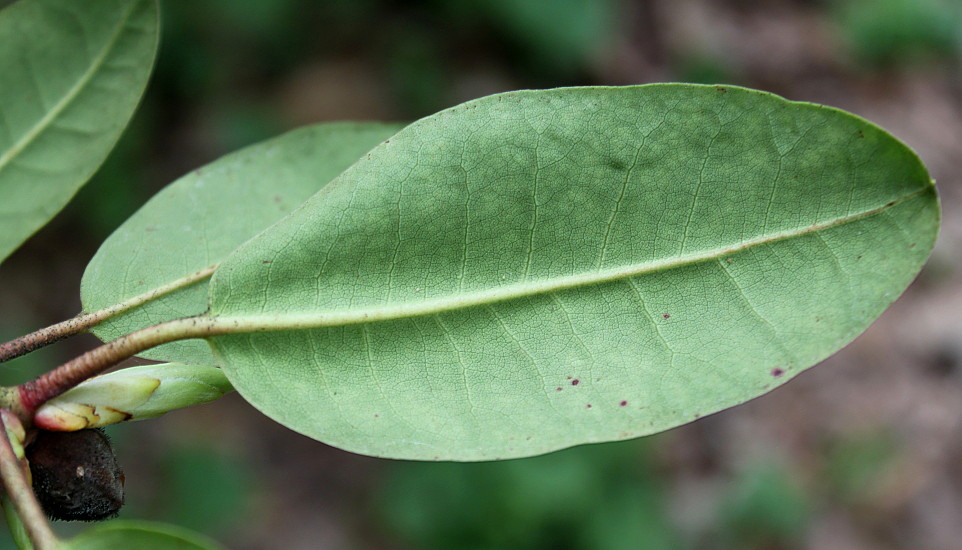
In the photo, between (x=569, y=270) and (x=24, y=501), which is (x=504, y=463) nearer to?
(x=569, y=270)

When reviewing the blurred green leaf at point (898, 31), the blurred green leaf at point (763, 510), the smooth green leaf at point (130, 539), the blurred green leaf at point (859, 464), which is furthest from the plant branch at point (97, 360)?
the blurred green leaf at point (898, 31)

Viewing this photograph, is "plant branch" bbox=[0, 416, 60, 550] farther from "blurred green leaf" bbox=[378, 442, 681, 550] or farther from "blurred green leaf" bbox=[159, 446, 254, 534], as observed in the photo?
"blurred green leaf" bbox=[159, 446, 254, 534]

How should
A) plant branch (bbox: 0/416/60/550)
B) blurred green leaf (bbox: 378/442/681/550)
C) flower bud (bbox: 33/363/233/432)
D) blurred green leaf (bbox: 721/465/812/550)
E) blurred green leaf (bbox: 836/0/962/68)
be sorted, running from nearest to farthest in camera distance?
plant branch (bbox: 0/416/60/550)
flower bud (bbox: 33/363/233/432)
blurred green leaf (bbox: 378/442/681/550)
blurred green leaf (bbox: 721/465/812/550)
blurred green leaf (bbox: 836/0/962/68)

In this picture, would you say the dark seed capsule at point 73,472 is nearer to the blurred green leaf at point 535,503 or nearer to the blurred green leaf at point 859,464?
the blurred green leaf at point 535,503

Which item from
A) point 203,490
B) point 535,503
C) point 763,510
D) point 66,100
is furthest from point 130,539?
point 763,510

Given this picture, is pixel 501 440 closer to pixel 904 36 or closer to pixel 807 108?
pixel 807 108

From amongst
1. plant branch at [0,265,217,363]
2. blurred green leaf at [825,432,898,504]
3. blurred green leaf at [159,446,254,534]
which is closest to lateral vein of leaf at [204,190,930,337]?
plant branch at [0,265,217,363]
